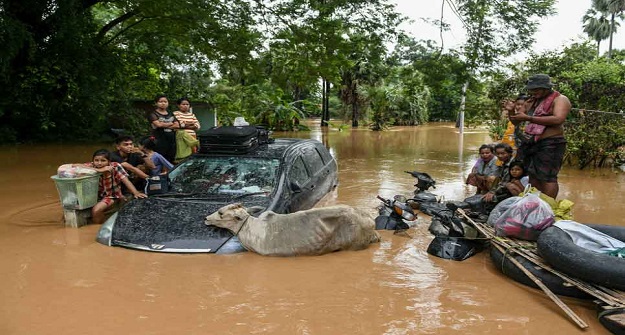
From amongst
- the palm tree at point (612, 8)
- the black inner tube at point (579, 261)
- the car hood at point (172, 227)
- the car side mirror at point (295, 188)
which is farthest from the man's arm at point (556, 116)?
the palm tree at point (612, 8)

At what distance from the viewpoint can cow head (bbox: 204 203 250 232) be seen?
15.9ft

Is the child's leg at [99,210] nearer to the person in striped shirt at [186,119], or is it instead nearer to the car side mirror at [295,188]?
the person in striped shirt at [186,119]

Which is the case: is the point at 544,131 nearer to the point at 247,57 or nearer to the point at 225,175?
the point at 225,175

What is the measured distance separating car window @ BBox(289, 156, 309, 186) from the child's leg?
254 centimetres

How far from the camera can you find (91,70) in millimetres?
14195

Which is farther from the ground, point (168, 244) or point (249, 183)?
point (249, 183)

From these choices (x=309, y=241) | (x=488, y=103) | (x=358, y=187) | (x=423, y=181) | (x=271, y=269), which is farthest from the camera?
(x=488, y=103)

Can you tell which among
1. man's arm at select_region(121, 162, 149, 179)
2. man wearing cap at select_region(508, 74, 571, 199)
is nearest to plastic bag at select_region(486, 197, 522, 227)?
man wearing cap at select_region(508, 74, 571, 199)

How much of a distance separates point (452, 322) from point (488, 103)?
505 inches

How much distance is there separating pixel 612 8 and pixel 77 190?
5195cm

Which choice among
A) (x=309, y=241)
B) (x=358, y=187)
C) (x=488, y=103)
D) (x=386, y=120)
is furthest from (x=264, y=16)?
(x=386, y=120)

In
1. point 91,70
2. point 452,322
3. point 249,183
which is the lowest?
point 452,322

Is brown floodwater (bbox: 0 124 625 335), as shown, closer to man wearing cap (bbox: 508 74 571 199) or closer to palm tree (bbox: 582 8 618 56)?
man wearing cap (bbox: 508 74 571 199)

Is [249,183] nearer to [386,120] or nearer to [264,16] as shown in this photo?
[264,16]
